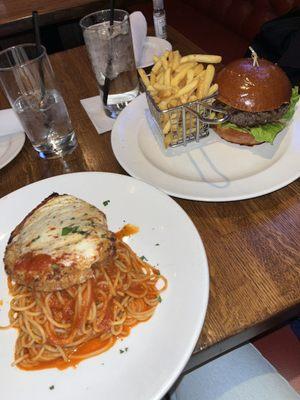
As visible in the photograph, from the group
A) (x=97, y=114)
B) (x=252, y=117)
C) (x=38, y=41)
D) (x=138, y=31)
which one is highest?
(x=38, y=41)

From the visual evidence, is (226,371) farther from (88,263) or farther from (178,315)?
(88,263)

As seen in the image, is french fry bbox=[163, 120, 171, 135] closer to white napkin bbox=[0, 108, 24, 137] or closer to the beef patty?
the beef patty

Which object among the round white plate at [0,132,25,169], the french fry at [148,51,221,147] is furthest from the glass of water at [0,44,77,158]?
the french fry at [148,51,221,147]

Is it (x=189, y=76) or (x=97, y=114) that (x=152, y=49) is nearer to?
(x=97, y=114)

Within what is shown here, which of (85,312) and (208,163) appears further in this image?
(208,163)

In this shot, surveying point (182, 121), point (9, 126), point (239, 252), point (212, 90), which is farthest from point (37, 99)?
point (239, 252)

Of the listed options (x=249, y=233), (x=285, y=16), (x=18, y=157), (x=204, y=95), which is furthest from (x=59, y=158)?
(x=285, y=16)
